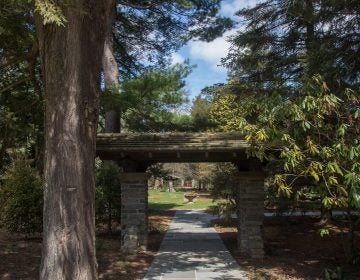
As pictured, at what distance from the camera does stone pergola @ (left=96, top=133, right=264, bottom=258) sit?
11094 millimetres

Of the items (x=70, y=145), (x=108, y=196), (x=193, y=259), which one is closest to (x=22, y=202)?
(x=108, y=196)

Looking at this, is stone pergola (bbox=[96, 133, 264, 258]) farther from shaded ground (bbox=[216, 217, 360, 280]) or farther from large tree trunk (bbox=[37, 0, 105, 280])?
large tree trunk (bbox=[37, 0, 105, 280])

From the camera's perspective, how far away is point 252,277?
917cm

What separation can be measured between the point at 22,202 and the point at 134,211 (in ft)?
11.1

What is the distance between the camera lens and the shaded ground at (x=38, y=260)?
913 cm

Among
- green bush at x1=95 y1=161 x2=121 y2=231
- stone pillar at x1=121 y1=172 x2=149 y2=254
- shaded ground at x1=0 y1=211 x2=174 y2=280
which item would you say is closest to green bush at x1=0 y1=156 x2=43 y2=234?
shaded ground at x1=0 y1=211 x2=174 y2=280

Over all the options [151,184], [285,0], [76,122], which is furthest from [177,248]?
[151,184]

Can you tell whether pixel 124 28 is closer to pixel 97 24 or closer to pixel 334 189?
pixel 97 24

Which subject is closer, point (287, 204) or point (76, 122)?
point (76, 122)

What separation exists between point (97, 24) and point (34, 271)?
5.12 m

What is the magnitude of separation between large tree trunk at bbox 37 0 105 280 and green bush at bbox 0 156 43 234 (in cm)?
673

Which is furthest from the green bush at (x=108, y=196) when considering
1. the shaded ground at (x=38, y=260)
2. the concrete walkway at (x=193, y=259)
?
the concrete walkway at (x=193, y=259)

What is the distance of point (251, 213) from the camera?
11.8 meters

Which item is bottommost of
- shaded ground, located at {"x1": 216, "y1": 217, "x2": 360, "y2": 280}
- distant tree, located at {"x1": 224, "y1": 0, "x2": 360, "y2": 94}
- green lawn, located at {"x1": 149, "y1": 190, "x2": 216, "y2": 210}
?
shaded ground, located at {"x1": 216, "y1": 217, "x2": 360, "y2": 280}
